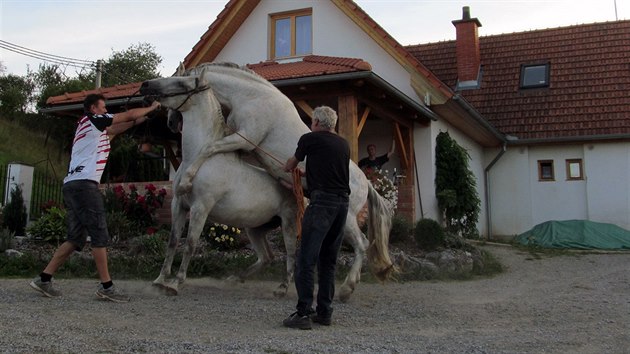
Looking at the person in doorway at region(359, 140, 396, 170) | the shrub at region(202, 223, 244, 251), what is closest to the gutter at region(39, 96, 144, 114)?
the shrub at region(202, 223, 244, 251)

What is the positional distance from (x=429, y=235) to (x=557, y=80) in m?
9.88

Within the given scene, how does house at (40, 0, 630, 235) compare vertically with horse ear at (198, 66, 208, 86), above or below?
above

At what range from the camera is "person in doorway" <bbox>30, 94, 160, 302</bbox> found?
5.17 meters

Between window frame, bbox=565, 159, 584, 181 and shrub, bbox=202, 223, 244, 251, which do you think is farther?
window frame, bbox=565, 159, 584, 181

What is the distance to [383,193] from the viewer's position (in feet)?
34.4

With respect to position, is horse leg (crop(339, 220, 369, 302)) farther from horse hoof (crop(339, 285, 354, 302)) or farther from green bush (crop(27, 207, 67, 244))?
green bush (crop(27, 207, 67, 244))

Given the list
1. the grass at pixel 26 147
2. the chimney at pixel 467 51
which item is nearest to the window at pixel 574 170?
the chimney at pixel 467 51

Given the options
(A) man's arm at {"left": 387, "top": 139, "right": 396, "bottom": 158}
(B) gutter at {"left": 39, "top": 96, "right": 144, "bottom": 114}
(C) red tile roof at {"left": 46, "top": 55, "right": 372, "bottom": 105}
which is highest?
Result: (C) red tile roof at {"left": 46, "top": 55, "right": 372, "bottom": 105}

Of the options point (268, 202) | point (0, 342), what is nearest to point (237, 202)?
point (268, 202)

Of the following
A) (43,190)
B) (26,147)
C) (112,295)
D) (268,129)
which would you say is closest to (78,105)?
(43,190)

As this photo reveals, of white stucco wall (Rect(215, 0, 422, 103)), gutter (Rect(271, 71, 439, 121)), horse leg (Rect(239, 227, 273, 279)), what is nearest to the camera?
horse leg (Rect(239, 227, 273, 279))

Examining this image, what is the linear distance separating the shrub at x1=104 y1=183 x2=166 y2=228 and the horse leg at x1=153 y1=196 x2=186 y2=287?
4.67 metres

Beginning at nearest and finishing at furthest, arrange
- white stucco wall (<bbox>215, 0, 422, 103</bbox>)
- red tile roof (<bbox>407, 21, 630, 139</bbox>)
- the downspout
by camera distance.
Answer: white stucco wall (<bbox>215, 0, 422, 103</bbox>), red tile roof (<bbox>407, 21, 630, 139</bbox>), the downspout

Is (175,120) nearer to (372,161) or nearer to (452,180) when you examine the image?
(372,161)
